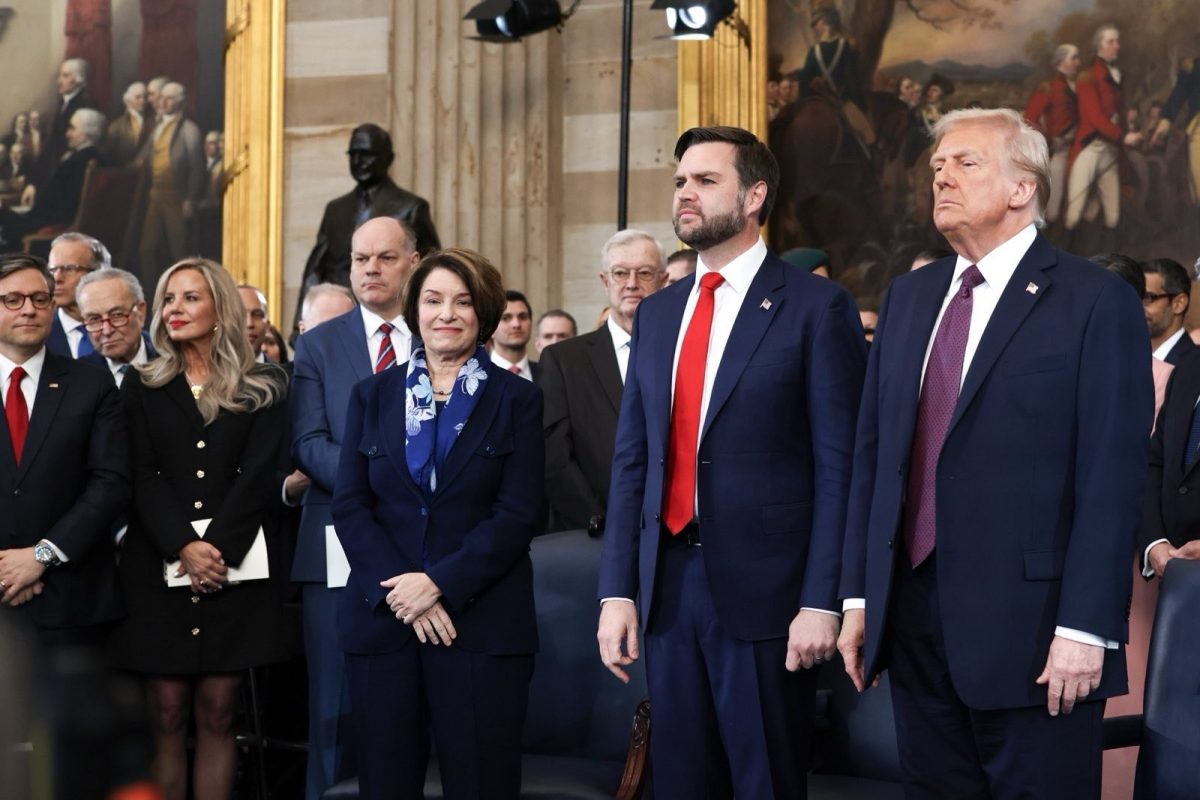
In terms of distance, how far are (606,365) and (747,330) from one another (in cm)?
219

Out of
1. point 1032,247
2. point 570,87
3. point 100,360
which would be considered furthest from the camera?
point 570,87

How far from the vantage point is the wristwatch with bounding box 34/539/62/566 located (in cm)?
476

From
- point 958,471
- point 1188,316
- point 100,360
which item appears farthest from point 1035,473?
point 1188,316

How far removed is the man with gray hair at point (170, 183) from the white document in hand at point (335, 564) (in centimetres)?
619

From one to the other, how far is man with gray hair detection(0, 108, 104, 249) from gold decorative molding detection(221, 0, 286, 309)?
0.97m

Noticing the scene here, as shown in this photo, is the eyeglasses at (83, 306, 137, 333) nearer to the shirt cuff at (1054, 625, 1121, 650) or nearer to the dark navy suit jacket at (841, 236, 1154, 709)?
the dark navy suit jacket at (841, 236, 1154, 709)

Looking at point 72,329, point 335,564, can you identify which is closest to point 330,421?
point 335,564

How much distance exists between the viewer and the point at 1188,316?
338 inches

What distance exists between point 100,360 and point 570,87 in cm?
478

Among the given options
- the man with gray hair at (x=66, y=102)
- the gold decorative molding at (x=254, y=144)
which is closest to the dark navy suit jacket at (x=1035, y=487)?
the gold decorative molding at (x=254, y=144)

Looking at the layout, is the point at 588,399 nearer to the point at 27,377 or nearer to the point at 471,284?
the point at 471,284

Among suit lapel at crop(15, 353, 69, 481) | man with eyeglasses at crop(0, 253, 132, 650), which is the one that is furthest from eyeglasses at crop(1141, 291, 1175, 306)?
suit lapel at crop(15, 353, 69, 481)

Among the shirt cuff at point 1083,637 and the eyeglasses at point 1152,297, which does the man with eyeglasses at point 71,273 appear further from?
the shirt cuff at point 1083,637

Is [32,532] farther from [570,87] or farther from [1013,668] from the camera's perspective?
[570,87]
